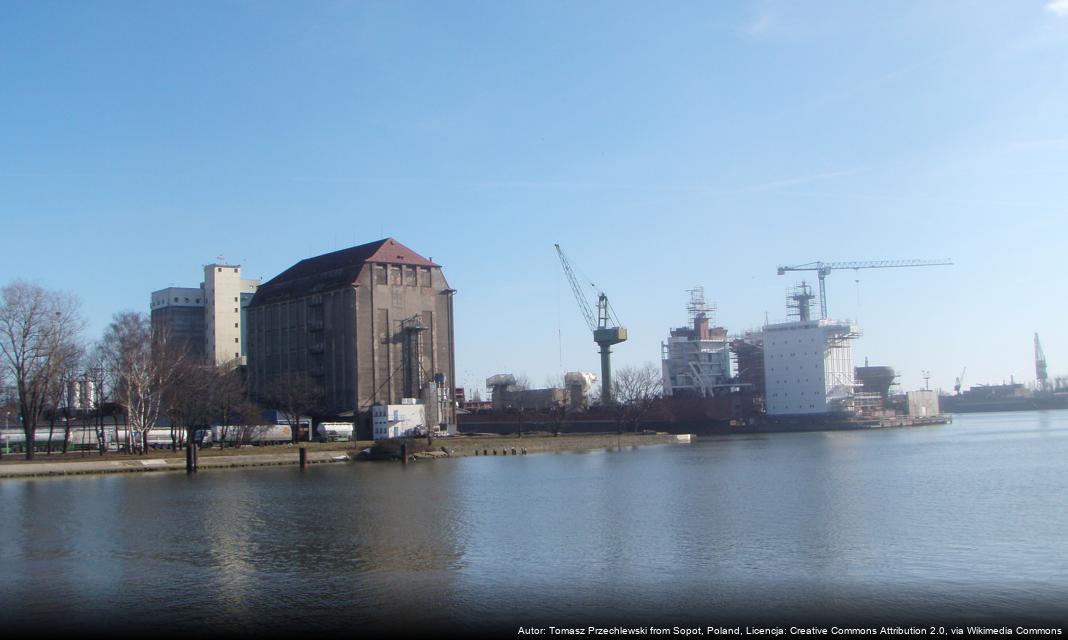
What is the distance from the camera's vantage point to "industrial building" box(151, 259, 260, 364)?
16250 centimetres

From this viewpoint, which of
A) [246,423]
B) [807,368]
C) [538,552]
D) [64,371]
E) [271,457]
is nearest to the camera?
[538,552]

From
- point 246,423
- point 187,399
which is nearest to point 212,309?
point 246,423

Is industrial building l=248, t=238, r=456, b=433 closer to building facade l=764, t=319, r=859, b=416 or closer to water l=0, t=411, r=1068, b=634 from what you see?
water l=0, t=411, r=1068, b=634

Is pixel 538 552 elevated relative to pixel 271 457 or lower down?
lower down

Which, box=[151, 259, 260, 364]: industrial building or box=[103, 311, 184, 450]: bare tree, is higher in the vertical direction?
box=[151, 259, 260, 364]: industrial building

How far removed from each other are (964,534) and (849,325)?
118 metres

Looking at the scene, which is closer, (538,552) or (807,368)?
(538,552)

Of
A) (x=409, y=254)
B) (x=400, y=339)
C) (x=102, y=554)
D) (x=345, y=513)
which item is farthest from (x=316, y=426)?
(x=102, y=554)

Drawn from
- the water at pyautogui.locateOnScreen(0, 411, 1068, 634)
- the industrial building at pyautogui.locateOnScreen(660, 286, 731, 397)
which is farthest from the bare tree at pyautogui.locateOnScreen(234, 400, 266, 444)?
the industrial building at pyautogui.locateOnScreen(660, 286, 731, 397)

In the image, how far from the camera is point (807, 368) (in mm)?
136625

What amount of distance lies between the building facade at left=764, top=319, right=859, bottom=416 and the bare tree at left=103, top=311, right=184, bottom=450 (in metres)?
89.9

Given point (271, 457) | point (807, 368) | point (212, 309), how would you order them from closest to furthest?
1. point (271, 457)
2. point (807, 368)
3. point (212, 309)

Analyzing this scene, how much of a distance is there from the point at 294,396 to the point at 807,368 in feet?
246

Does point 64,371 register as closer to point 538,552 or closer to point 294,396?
point 294,396
